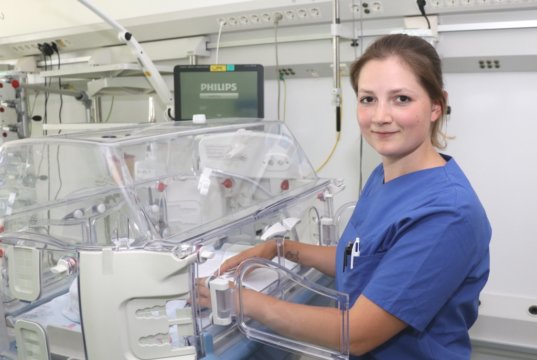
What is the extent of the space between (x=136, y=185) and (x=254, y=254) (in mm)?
401

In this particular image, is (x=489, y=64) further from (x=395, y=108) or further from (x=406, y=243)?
(x=406, y=243)

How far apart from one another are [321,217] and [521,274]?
1.08 meters

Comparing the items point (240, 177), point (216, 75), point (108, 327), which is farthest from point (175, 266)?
point (216, 75)

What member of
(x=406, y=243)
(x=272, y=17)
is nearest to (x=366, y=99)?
(x=406, y=243)

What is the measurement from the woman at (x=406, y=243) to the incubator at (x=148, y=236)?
7cm

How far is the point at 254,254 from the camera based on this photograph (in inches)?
57.3

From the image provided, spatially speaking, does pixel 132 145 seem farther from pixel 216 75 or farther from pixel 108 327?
pixel 216 75

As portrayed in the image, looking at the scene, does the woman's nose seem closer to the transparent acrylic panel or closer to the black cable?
the transparent acrylic panel

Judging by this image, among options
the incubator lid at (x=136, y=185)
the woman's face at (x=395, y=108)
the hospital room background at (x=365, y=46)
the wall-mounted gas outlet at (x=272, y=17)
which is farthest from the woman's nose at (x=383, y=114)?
the wall-mounted gas outlet at (x=272, y=17)

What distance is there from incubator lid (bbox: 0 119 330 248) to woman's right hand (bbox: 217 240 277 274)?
10cm

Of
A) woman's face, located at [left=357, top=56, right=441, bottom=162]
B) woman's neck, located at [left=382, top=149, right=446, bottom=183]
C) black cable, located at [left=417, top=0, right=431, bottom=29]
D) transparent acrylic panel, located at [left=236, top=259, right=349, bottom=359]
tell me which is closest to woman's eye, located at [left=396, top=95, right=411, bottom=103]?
woman's face, located at [left=357, top=56, right=441, bottom=162]

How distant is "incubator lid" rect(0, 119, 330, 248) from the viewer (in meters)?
1.28

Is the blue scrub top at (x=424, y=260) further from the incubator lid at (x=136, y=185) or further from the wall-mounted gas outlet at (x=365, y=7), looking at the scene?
the wall-mounted gas outlet at (x=365, y=7)

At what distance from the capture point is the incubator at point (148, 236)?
1.01 meters
